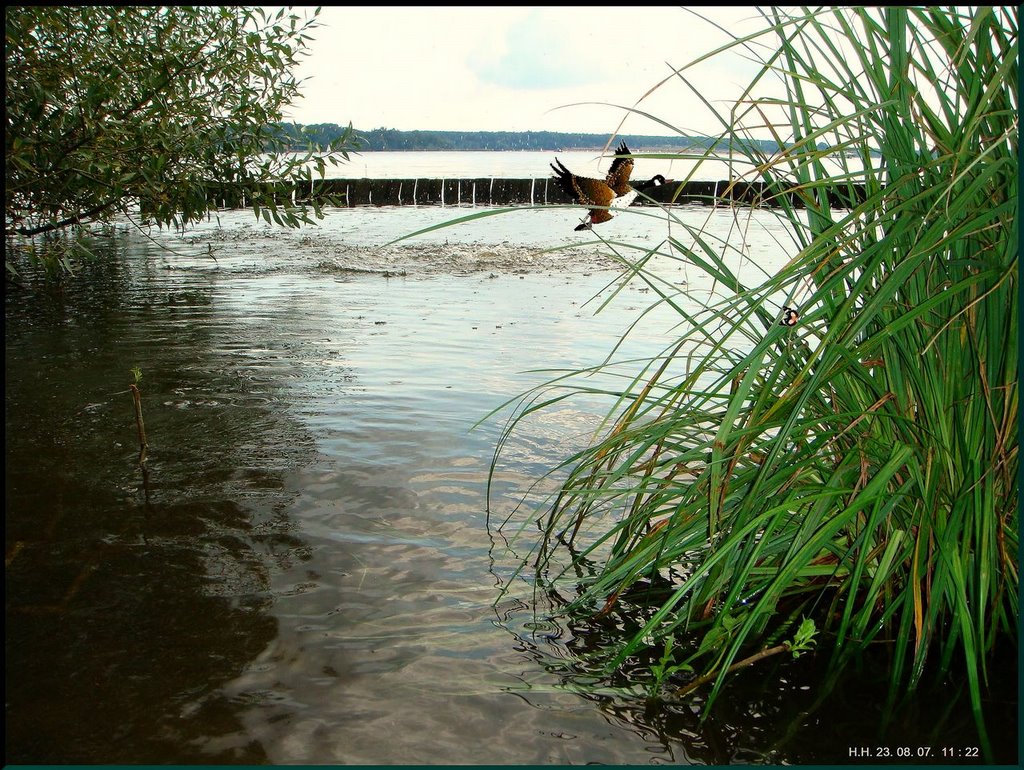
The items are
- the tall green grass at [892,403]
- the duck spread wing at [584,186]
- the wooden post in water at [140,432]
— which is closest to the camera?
the tall green grass at [892,403]

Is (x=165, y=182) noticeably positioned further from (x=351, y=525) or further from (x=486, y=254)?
(x=486, y=254)

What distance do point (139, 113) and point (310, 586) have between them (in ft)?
13.3

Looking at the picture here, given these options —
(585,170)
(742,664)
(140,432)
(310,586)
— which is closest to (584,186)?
(140,432)

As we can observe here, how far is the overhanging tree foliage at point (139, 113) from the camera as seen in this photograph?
4.65 metres

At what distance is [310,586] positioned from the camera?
307cm

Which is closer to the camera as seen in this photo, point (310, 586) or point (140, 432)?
point (310, 586)

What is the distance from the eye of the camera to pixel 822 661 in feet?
8.32

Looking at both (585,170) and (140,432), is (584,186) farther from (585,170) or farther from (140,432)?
(585,170)

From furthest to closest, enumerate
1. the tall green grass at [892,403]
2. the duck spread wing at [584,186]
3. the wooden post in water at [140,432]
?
1. the duck spread wing at [584,186]
2. the wooden post in water at [140,432]
3. the tall green grass at [892,403]

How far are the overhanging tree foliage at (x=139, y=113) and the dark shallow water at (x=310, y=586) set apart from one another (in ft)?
4.15

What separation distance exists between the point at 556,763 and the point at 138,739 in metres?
1.10

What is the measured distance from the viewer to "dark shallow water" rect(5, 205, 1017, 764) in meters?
2.22

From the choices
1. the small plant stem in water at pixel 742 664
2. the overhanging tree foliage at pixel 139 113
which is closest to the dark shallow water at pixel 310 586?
the small plant stem in water at pixel 742 664

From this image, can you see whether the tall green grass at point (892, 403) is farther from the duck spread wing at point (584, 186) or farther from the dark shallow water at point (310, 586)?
the duck spread wing at point (584, 186)
